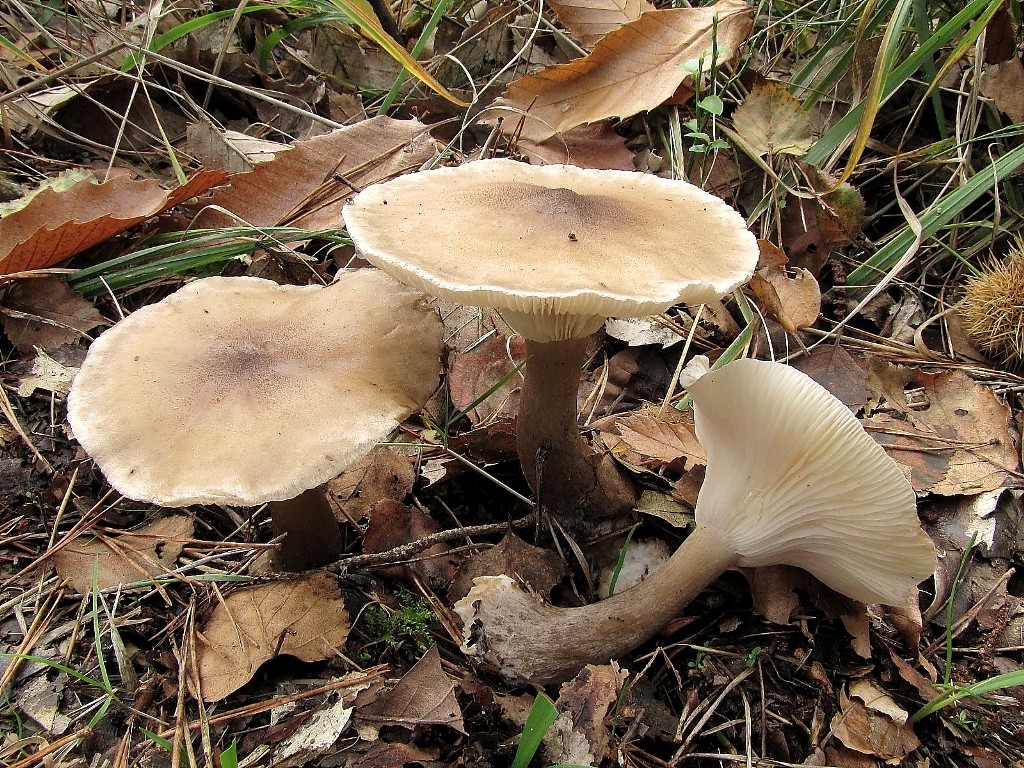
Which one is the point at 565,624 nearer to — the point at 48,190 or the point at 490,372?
the point at 490,372

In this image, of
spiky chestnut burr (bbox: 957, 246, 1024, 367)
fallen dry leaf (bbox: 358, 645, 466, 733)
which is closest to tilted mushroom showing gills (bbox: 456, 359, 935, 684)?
fallen dry leaf (bbox: 358, 645, 466, 733)

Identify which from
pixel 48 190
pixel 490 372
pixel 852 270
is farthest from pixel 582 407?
pixel 48 190

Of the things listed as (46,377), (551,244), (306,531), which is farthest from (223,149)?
(551,244)

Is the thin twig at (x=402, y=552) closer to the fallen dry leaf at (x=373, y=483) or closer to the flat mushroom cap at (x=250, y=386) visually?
the fallen dry leaf at (x=373, y=483)

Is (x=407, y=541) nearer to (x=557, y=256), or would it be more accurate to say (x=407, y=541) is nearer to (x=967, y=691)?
(x=557, y=256)

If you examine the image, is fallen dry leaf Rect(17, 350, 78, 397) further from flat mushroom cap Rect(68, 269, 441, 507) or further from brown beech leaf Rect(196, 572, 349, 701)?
brown beech leaf Rect(196, 572, 349, 701)
